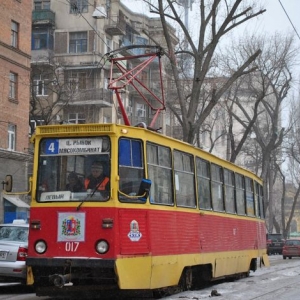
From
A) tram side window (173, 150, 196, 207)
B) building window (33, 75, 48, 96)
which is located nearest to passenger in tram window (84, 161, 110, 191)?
tram side window (173, 150, 196, 207)

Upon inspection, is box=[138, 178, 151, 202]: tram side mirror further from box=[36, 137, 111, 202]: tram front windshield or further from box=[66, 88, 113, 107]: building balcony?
box=[66, 88, 113, 107]: building balcony

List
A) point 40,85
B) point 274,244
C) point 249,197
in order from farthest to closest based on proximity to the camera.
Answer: point 274,244 → point 40,85 → point 249,197

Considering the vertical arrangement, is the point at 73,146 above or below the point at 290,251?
above

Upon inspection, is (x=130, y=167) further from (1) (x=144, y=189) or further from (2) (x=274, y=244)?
(2) (x=274, y=244)

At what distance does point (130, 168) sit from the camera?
11.1m

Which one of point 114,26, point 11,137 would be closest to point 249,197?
point 11,137

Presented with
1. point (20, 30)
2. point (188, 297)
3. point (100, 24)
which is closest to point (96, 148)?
point (188, 297)

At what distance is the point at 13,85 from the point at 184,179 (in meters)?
22.0

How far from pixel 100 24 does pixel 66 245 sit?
3646 cm

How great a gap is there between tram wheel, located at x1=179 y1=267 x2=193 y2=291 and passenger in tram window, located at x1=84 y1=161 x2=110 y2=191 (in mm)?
3244

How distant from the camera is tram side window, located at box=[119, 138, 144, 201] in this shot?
36.0ft

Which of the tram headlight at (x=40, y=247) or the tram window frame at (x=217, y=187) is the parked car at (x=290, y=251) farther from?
the tram headlight at (x=40, y=247)

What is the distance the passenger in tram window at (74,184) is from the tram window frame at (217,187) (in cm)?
467

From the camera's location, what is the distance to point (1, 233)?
14781 mm
